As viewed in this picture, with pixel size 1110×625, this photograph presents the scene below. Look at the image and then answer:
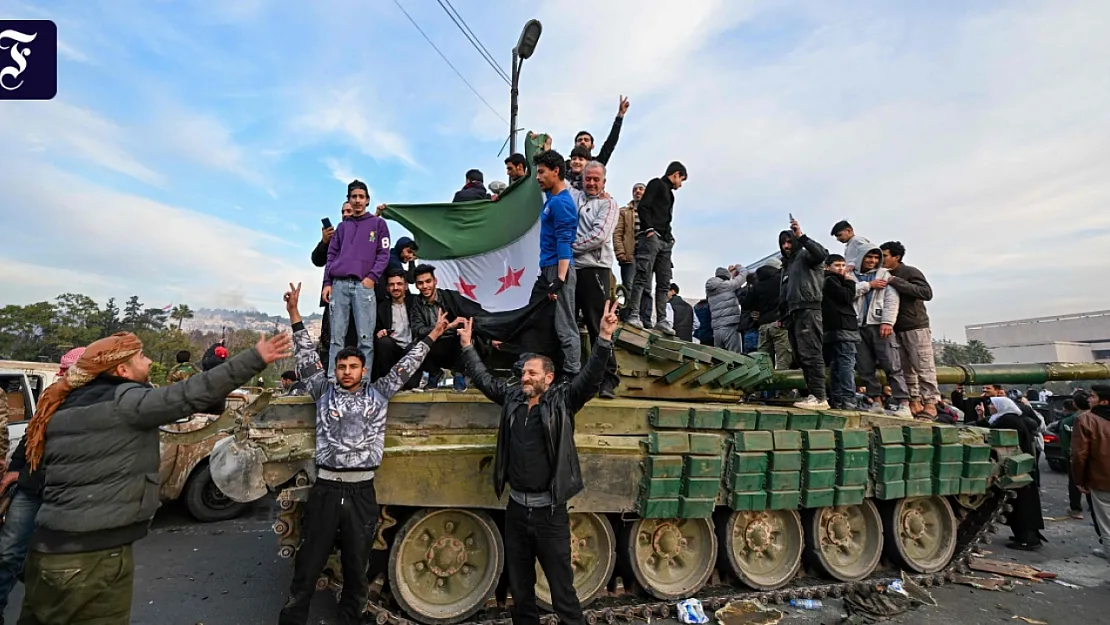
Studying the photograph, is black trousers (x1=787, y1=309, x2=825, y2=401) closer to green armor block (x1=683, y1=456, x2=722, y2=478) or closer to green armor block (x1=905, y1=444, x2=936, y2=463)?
green armor block (x1=905, y1=444, x2=936, y2=463)

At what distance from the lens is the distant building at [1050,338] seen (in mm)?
57688

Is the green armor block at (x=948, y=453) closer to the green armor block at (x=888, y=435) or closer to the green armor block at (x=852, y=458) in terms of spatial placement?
the green armor block at (x=888, y=435)

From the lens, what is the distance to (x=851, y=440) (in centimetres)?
561

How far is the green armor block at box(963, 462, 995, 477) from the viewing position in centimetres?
605

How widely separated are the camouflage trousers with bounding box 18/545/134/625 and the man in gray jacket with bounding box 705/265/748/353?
8.03 m

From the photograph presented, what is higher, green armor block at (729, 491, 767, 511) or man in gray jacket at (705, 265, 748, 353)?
man in gray jacket at (705, 265, 748, 353)

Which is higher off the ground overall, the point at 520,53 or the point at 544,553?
the point at 520,53

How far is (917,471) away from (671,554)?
278 centimetres

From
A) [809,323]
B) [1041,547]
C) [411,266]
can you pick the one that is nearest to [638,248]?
[809,323]

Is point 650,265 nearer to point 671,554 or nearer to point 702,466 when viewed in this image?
point 702,466

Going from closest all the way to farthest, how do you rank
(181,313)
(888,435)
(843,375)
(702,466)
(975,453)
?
1. (702,466)
2. (888,435)
3. (975,453)
4. (843,375)
5. (181,313)

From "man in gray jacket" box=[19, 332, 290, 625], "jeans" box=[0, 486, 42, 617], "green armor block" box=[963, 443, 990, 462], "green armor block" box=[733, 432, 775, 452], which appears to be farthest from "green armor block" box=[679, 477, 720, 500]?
"jeans" box=[0, 486, 42, 617]

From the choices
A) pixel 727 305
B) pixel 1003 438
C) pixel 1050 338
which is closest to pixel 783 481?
pixel 1003 438

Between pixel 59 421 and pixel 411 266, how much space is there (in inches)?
169
